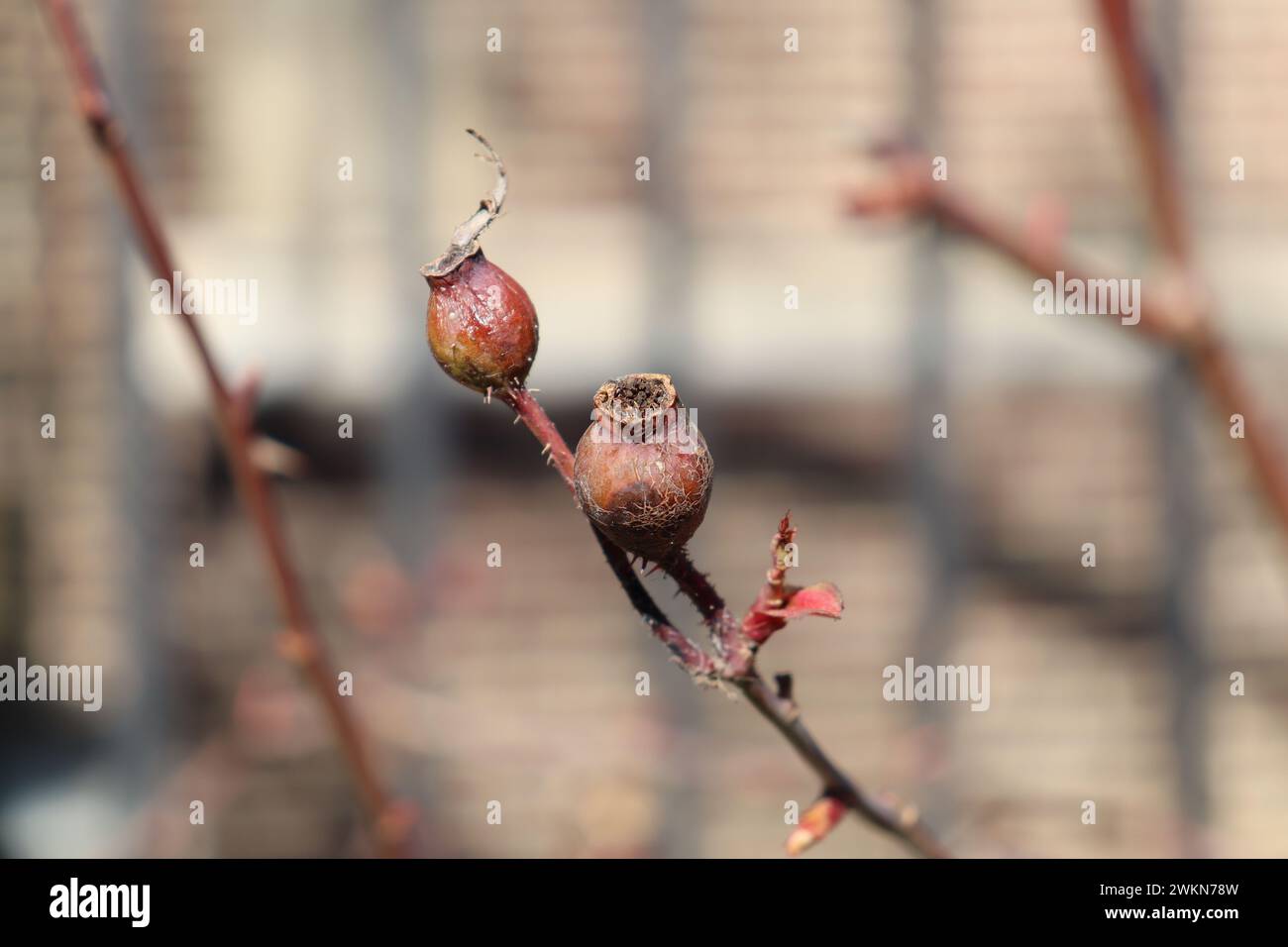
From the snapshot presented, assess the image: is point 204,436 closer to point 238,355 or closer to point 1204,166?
point 238,355

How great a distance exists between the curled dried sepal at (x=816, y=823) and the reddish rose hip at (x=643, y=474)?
0.22 metres

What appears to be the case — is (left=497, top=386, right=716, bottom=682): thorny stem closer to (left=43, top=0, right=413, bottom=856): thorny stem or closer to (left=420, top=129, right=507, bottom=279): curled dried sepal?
(left=420, top=129, right=507, bottom=279): curled dried sepal

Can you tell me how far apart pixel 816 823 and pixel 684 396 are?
1.50m

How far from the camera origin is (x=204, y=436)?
2.13m

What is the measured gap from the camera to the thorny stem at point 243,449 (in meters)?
0.78

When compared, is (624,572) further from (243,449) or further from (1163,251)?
(1163,251)

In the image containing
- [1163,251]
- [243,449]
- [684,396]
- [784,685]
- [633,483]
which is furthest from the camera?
[684,396]

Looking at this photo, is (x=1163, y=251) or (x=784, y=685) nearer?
(x=784, y=685)

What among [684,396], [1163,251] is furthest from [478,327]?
[684,396]

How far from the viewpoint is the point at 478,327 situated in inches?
19.9

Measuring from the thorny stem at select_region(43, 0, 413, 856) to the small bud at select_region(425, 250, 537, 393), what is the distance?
1.15 ft

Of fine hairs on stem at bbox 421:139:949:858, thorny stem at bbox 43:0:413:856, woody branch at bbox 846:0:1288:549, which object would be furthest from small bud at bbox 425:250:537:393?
woody branch at bbox 846:0:1288:549

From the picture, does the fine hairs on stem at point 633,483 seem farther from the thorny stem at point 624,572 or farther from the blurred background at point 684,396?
the blurred background at point 684,396

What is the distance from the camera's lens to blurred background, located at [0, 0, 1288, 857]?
6.83ft
